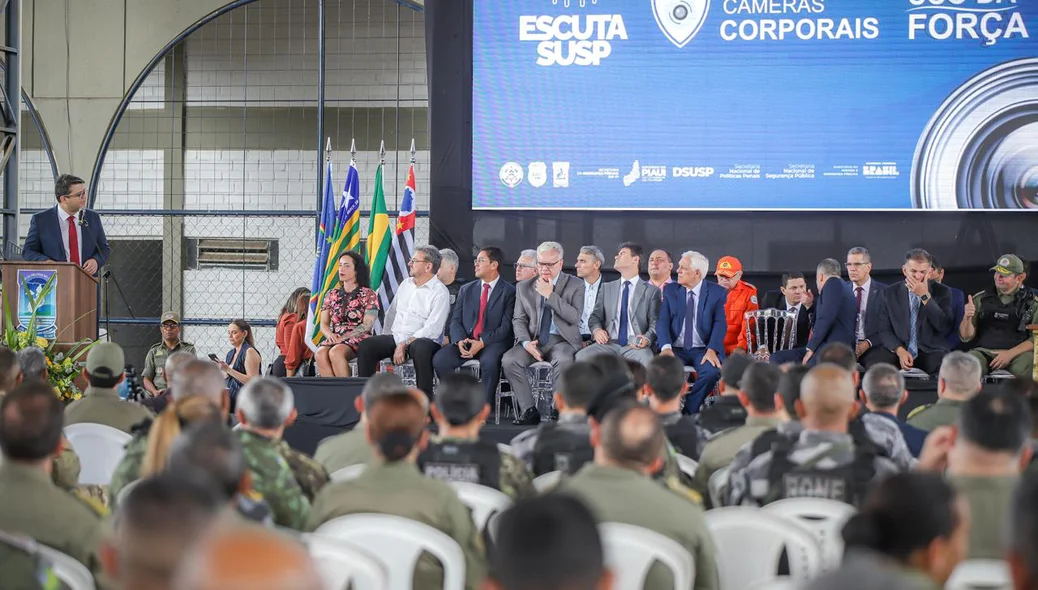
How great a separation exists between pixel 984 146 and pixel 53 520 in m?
8.20

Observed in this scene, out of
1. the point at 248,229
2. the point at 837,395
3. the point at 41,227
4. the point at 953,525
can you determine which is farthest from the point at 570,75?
the point at 953,525

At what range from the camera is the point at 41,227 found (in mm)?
7773

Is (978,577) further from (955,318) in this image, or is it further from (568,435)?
(955,318)

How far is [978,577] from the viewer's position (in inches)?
86.4

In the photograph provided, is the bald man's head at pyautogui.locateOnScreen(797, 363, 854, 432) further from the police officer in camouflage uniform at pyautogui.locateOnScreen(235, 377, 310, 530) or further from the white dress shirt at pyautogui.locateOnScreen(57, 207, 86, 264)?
the white dress shirt at pyautogui.locateOnScreen(57, 207, 86, 264)

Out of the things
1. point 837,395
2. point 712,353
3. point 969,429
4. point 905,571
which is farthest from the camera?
point 712,353

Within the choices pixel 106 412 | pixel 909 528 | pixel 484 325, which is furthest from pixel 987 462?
pixel 484 325

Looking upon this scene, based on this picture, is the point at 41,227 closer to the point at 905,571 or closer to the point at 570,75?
the point at 570,75

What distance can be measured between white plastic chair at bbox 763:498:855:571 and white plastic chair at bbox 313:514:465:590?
87cm

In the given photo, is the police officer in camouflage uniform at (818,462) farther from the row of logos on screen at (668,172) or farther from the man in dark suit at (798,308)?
the row of logos on screen at (668,172)

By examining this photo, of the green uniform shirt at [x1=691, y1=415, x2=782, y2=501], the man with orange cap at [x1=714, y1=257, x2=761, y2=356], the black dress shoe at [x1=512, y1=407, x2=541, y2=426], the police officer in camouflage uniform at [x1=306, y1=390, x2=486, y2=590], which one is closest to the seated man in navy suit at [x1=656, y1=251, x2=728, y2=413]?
the man with orange cap at [x1=714, y1=257, x2=761, y2=356]

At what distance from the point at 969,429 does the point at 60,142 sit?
12492mm

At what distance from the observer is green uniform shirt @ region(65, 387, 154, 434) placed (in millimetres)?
4777

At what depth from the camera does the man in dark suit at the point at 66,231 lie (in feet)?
25.5
